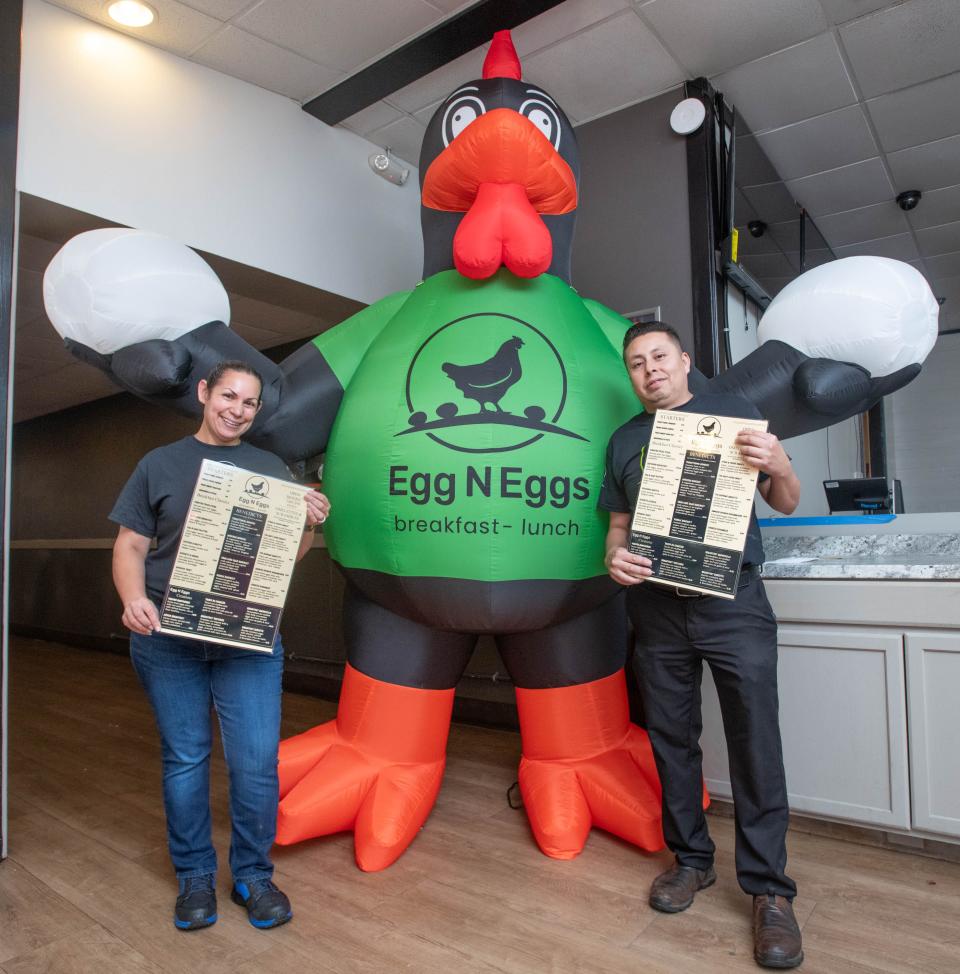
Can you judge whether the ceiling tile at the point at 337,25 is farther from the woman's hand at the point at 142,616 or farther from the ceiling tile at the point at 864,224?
the ceiling tile at the point at 864,224

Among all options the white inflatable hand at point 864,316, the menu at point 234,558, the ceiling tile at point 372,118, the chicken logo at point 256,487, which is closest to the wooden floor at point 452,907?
the menu at point 234,558

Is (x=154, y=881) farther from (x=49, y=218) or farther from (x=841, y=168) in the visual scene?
(x=841, y=168)

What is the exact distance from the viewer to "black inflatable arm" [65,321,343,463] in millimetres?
1783

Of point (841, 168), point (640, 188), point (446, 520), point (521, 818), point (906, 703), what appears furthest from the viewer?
point (841, 168)

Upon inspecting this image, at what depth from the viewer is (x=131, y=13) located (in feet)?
7.41

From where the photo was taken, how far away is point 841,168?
3330 mm

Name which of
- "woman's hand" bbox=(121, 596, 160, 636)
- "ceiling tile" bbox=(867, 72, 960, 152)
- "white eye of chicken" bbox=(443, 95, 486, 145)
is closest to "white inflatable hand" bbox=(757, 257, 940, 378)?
"white eye of chicken" bbox=(443, 95, 486, 145)

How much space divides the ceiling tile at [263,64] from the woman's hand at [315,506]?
5.54ft

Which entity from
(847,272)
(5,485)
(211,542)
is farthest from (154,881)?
(847,272)

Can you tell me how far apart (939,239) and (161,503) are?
423cm

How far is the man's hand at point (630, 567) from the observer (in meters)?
1.55

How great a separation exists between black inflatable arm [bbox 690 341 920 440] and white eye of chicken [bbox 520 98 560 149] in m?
0.80

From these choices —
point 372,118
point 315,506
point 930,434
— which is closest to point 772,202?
point 372,118

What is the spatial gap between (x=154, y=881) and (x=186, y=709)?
0.53 meters
